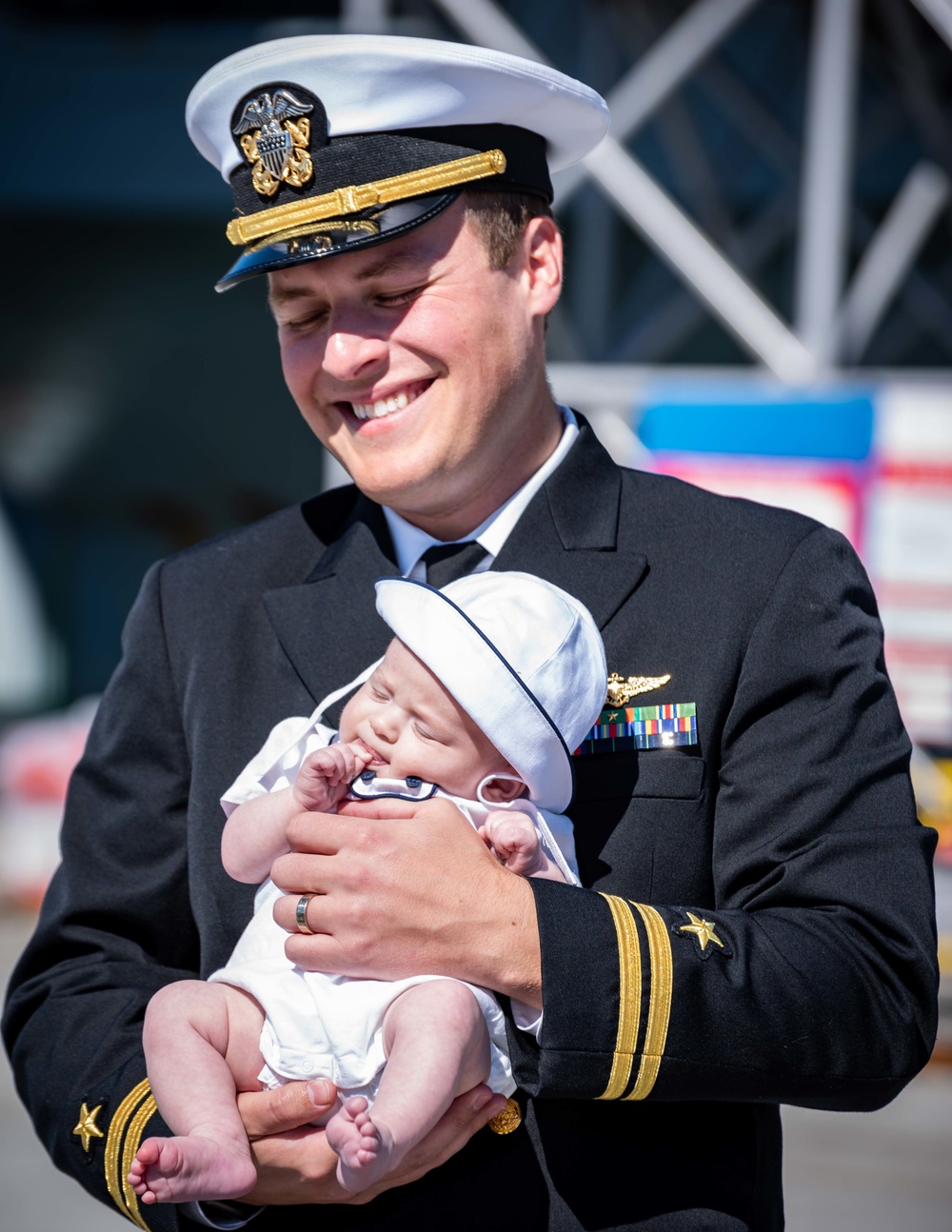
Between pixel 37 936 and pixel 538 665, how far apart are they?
0.94m

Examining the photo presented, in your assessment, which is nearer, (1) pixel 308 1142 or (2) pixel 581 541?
(1) pixel 308 1142

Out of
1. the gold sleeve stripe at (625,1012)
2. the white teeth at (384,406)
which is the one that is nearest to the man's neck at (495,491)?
the white teeth at (384,406)

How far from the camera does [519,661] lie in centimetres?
185

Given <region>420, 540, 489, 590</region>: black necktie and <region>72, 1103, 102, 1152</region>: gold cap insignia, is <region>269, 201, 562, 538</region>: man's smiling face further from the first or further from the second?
<region>72, 1103, 102, 1152</region>: gold cap insignia

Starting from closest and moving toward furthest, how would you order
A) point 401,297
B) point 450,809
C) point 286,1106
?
1. point 286,1106
2. point 450,809
3. point 401,297

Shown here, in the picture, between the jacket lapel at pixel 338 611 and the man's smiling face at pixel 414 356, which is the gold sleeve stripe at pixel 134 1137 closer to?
the jacket lapel at pixel 338 611

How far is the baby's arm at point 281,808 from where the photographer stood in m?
1.85

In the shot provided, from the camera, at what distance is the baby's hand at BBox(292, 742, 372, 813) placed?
6.02ft

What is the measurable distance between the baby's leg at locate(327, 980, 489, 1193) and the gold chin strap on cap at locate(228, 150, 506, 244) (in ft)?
3.43

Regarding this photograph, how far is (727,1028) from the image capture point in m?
1.77

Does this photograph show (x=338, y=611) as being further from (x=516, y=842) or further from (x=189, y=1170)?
(x=189, y=1170)

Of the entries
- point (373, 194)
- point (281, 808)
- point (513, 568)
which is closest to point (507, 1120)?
point (281, 808)

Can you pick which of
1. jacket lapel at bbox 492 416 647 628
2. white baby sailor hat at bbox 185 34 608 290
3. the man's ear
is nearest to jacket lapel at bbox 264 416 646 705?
jacket lapel at bbox 492 416 647 628

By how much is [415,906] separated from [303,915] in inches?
A: 6.0
